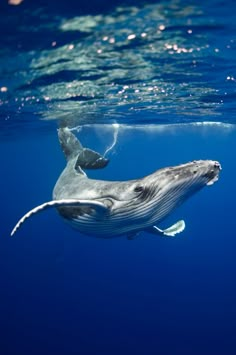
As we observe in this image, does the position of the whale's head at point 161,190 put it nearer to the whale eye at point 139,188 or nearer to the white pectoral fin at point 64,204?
the whale eye at point 139,188

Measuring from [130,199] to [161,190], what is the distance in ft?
2.49

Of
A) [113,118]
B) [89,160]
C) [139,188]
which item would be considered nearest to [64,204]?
[139,188]

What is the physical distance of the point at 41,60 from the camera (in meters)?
11.9

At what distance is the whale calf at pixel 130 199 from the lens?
207 inches

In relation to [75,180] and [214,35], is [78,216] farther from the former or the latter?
[214,35]

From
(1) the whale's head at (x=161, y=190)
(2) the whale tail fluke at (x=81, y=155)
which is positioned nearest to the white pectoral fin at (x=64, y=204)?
(1) the whale's head at (x=161, y=190)

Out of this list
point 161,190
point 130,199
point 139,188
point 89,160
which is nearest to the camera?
point 161,190

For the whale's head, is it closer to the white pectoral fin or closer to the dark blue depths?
the white pectoral fin

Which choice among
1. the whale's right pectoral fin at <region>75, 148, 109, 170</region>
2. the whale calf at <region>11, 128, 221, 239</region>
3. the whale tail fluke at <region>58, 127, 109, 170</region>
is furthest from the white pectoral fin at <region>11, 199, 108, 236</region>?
the whale's right pectoral fin at <region>75, 148, 109, 170</region>

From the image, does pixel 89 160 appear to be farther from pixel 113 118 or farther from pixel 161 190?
pixel 113 118

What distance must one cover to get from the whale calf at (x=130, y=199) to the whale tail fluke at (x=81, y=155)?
3209 millimetres

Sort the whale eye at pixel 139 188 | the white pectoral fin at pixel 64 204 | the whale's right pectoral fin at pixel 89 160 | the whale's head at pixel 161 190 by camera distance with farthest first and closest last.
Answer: the whale's right pectoral fin at pixel 89 160
the whale eye at pixel 139 188
the white pectoral fin at pixel 64 204
the whale's head at pixel 161 190

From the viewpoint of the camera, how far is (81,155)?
422 inches

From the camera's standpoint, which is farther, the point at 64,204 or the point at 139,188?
the point at 139,188
